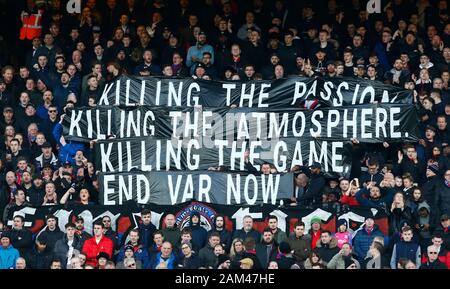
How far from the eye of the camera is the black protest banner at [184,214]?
98.9ft

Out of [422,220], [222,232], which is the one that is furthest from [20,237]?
[422,220]

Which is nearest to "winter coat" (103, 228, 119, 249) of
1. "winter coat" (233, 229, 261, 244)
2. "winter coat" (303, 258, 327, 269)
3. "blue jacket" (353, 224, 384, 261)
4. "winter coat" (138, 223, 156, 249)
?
"winter coat" (138, 223, 156, 249)

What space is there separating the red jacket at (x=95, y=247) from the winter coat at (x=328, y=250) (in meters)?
2.96

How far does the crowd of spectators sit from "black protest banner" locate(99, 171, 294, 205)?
10.7 inches

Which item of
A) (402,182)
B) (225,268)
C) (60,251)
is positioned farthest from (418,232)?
(60,251)

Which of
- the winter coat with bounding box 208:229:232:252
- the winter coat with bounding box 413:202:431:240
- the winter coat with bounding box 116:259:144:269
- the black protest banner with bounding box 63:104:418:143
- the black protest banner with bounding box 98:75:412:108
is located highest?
the black protest banner with bounding box 98:75:412:108

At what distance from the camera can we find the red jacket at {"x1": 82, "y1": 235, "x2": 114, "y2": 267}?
29734mm

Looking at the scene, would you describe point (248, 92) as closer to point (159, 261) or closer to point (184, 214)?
point (184, 214)

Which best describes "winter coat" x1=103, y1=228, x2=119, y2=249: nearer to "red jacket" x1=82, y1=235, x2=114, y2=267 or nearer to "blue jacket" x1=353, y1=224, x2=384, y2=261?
"red jacket" x1=82, y1=235, x2=114, y2=267

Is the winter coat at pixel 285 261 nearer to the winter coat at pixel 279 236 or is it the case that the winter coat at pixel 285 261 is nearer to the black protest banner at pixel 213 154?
the winter coat at pixel 279 236

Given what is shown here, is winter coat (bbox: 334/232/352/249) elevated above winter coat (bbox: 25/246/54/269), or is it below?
above

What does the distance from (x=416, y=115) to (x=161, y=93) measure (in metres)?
3.99

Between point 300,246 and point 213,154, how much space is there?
2.88 meters


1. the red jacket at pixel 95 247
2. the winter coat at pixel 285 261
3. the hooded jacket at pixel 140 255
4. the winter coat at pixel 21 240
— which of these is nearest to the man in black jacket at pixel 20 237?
the winter coat at pixel 21 240
